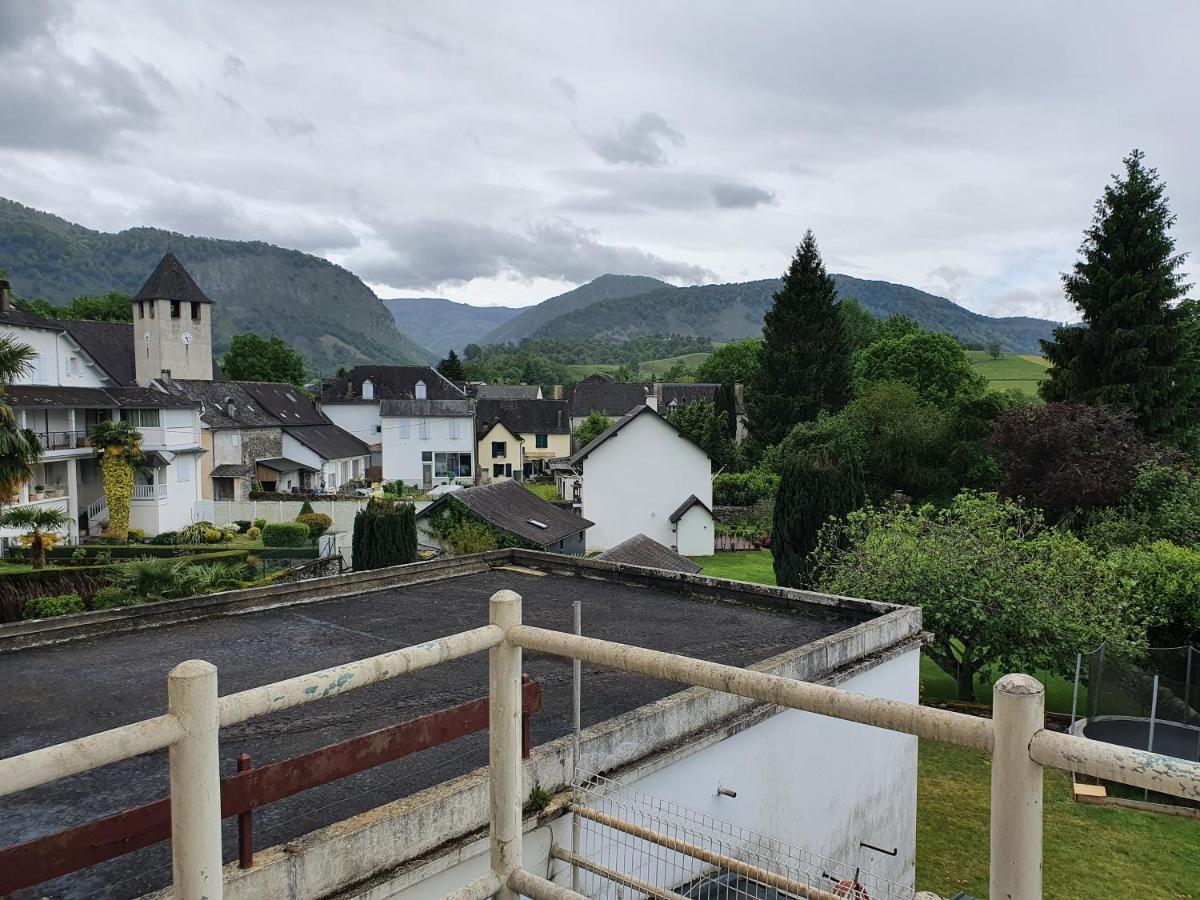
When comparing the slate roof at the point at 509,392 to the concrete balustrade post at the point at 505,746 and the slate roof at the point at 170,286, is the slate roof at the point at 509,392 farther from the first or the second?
the concrete balustrade post at the point at 505,746

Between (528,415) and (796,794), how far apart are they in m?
58.5

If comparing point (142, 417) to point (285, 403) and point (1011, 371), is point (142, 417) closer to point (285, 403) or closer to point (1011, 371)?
point (285, 403)

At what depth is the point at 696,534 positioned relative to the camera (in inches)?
1550

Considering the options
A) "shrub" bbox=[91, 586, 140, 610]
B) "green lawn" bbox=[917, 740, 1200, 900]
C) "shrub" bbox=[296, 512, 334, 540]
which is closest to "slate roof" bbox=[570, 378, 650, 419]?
"shrub" bbox=[296, 512, 334, 540]

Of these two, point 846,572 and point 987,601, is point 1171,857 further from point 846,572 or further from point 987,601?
point 846,572

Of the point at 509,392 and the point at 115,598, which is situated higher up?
the point at 509,392

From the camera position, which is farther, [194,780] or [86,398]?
[86,398]

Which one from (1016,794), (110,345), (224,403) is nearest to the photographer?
(1016,794)

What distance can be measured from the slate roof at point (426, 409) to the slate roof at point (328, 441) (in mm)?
2767

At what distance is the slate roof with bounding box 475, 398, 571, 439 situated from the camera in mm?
64938

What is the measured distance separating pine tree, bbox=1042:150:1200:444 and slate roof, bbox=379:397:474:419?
3639 cm

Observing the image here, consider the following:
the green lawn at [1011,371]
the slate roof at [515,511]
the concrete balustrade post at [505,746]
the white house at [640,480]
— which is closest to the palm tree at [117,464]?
the slate roof at [515,511]

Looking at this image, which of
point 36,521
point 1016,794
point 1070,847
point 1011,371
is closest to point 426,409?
point 36,521

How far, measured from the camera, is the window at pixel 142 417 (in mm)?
37469
